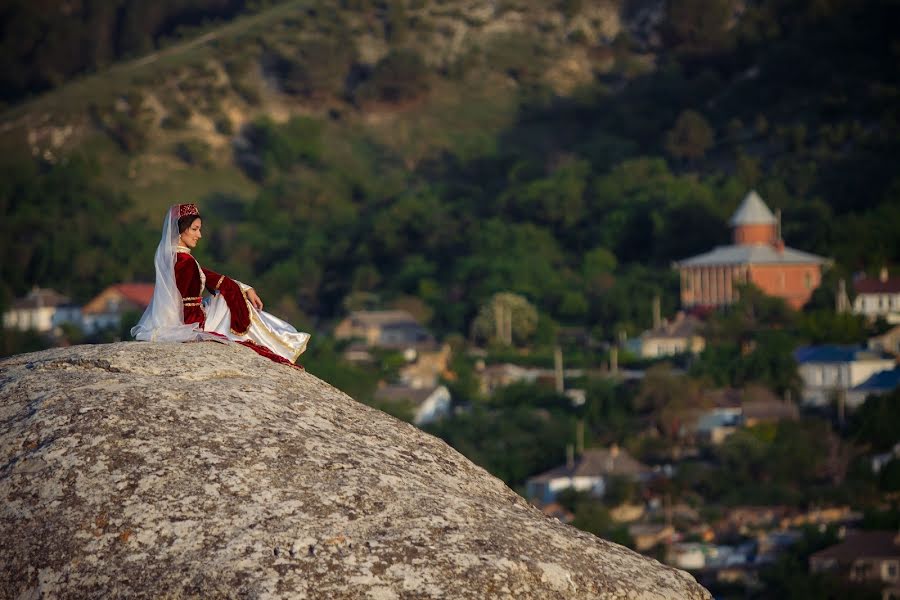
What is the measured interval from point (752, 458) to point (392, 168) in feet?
184

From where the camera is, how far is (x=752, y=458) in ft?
182

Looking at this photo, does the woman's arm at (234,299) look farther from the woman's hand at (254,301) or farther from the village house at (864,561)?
the village house at (864,561)

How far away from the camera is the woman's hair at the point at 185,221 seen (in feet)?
30.0

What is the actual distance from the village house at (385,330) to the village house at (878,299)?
15.1 metres

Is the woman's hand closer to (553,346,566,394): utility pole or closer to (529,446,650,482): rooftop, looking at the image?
(529,446,650,482): rooftop

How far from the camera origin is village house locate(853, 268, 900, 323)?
249ft

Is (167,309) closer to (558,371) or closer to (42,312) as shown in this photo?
(558,371)

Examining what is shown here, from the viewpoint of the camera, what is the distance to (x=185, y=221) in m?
9.16

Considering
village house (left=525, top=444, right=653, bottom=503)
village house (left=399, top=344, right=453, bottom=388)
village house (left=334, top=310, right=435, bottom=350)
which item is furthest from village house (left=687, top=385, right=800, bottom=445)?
village house (left=334, top=310, right=435, bottom=350)

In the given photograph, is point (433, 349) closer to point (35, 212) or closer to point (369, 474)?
point (35, 212)

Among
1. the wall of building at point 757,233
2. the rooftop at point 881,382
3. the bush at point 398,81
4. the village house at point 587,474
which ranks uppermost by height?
the bush at point 398,81

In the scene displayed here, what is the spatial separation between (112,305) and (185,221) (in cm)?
7855

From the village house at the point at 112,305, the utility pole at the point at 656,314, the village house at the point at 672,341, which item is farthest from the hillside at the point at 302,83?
the village house at the point at 672,341

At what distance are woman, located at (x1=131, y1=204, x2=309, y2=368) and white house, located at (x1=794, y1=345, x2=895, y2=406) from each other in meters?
56.7
